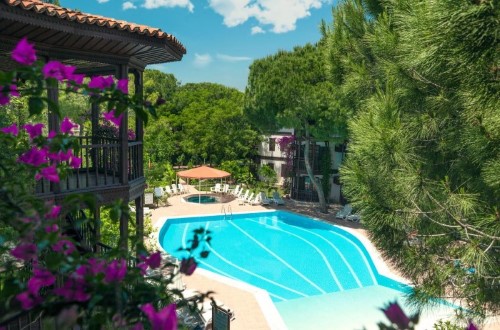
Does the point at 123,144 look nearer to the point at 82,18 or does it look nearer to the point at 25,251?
the point at 82,18

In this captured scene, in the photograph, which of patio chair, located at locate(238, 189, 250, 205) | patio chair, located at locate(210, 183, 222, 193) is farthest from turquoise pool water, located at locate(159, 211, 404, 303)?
patio chair, located at locate(210, 183, 222, 193)

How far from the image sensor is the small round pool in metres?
27.4

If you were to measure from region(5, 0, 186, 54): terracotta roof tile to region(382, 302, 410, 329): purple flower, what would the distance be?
6.19m

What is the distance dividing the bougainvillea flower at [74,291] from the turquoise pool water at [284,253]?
36.5 feet

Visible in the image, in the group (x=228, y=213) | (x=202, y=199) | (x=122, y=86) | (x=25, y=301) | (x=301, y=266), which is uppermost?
(x=122, y=86)

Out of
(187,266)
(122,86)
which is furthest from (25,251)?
(122,86)

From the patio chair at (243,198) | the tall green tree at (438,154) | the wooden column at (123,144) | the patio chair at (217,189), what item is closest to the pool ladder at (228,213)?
the patio chair at (243,198)

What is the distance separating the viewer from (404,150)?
282 inches

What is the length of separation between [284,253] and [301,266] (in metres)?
1.77

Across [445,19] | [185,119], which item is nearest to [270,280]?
[445,19]

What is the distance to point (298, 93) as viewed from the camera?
22.0 metres

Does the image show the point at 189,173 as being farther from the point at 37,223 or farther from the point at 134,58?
the point at 37,223

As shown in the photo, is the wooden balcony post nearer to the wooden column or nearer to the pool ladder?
the wooden column

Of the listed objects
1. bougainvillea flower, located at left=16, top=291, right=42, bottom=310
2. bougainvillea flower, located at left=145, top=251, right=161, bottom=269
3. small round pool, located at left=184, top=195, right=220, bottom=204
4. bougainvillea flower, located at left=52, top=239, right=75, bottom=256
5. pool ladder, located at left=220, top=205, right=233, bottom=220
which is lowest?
pool ladder, located at left=220, top=205, right=233, bottom=220
